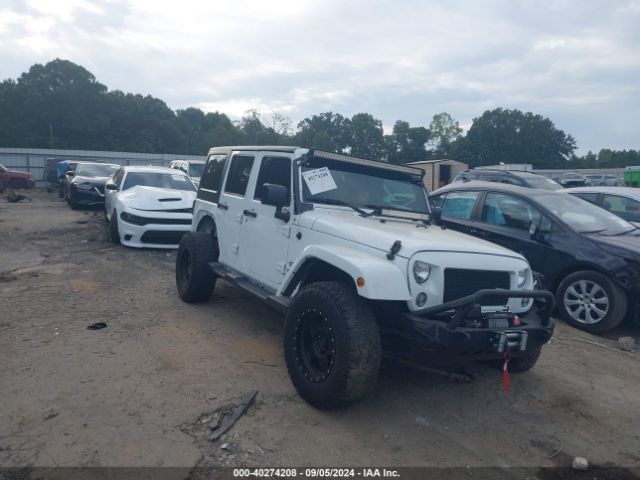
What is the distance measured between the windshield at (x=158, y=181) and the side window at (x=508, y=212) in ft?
20.9

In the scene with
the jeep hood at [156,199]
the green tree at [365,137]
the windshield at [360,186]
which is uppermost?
the green tree at [365,137]

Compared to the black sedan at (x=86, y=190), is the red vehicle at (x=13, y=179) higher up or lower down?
lower down

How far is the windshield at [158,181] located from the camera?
11047 mm

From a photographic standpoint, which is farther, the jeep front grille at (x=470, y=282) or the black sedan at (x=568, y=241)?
the black sedan at (x=568, y=241)

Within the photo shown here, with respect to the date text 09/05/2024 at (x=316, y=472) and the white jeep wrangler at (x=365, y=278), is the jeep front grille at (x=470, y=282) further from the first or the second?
the date text 09/05/2024 at (x=316, y=472)

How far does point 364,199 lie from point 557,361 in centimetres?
248

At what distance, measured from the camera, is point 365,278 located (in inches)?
135

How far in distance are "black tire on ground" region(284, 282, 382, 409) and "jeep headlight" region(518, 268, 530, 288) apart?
1302mm

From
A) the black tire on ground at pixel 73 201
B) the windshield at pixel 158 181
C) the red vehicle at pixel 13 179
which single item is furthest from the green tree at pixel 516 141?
the windshield at pixel 158 181

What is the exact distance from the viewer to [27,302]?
6199mm

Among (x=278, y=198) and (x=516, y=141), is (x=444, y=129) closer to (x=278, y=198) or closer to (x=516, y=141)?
(x=516, y=141)

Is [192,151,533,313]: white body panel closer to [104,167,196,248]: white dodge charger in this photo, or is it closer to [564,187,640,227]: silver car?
[104,167,196,248]: white dodge charger

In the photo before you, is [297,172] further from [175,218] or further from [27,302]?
[175,218]

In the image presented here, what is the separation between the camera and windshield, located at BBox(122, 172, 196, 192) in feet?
36.2
